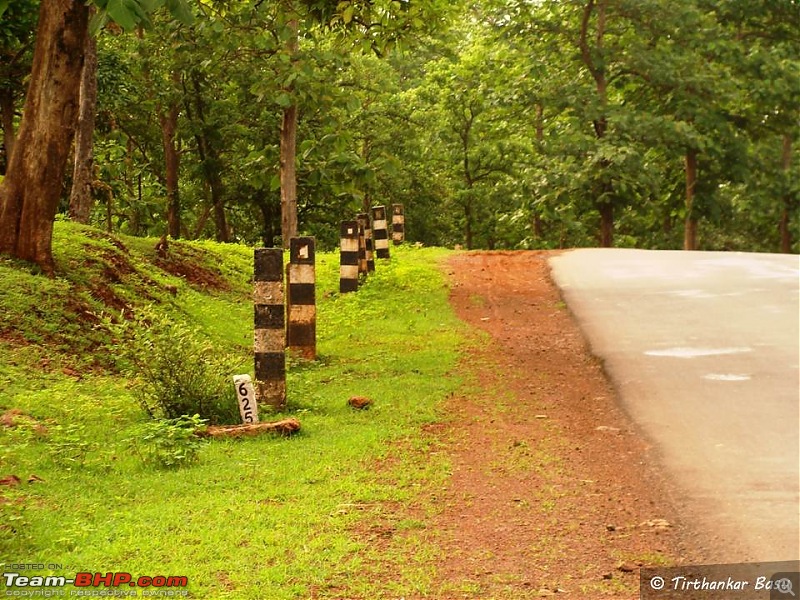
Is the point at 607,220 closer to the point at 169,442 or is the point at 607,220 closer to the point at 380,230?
the point at 380,230

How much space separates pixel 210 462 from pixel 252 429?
2.21ft

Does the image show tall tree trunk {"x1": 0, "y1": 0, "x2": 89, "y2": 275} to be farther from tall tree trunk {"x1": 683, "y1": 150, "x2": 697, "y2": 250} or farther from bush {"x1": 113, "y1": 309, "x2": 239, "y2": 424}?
tall tree trunk {"x1": 683, "y1": 150, "x2": 697, "y2": 250}

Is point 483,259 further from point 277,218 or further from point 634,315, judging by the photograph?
point 277,218

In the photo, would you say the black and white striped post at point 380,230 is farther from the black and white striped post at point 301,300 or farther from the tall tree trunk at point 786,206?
the tall tree trunk at point 786,206

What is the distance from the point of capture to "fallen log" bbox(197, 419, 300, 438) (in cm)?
614

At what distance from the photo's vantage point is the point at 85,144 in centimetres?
1344

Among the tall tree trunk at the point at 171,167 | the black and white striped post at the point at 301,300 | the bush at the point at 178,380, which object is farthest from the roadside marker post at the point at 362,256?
the tall tree trunk at the point at 171,167

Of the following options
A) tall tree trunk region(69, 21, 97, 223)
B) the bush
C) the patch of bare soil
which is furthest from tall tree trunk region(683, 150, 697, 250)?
the bush

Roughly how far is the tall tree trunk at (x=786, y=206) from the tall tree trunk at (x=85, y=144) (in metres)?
23.8

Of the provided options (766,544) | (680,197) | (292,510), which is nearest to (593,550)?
(766,544)

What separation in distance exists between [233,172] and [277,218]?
7.95 feet

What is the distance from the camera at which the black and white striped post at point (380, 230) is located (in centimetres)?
1641

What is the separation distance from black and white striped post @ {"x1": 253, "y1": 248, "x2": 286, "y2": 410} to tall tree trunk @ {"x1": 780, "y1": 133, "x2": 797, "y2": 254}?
1066 inches

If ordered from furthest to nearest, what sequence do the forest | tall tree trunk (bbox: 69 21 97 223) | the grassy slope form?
1. the forest
2. tall tree trunk (bbox: 69 21 97 223)
3. the grassy slope
